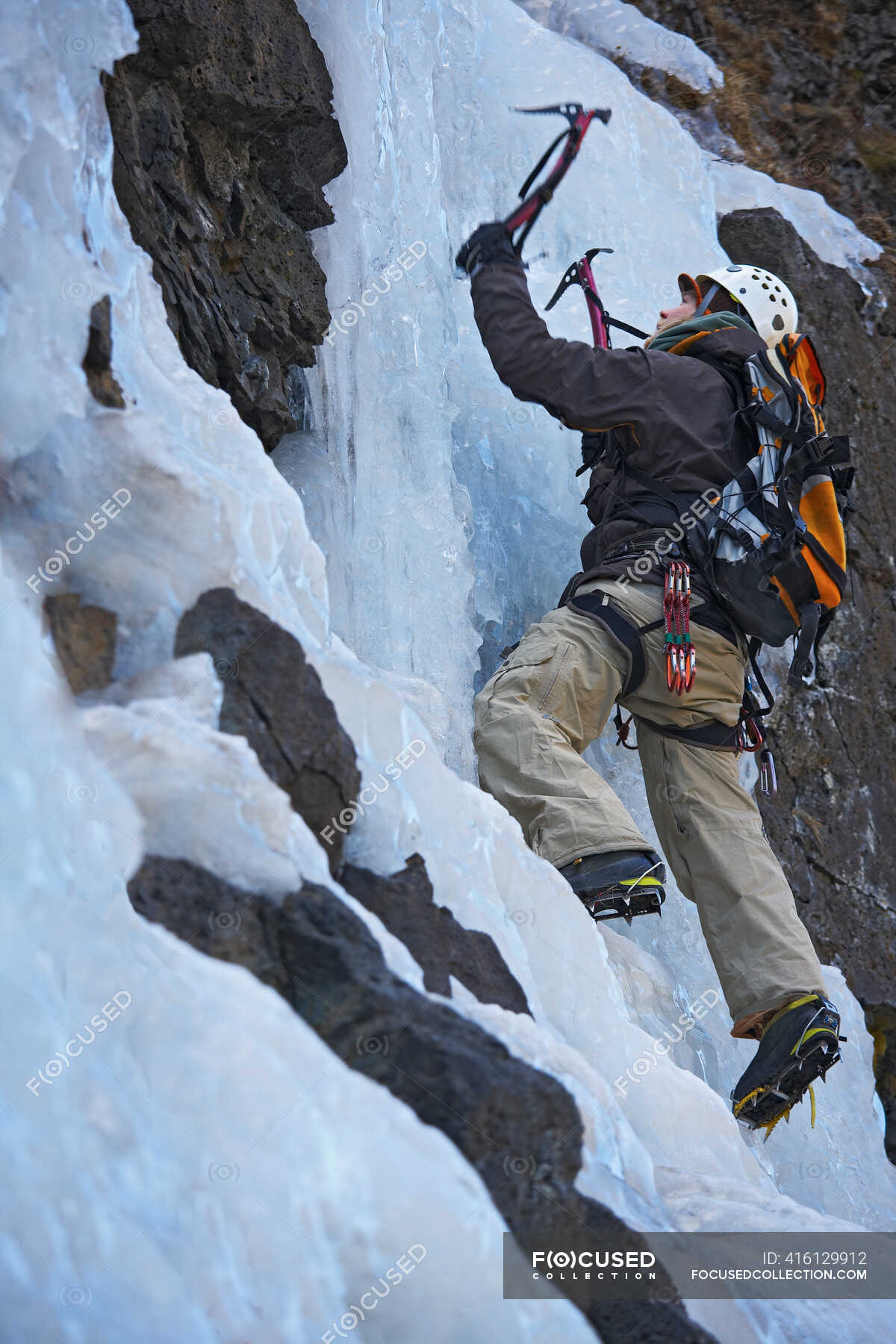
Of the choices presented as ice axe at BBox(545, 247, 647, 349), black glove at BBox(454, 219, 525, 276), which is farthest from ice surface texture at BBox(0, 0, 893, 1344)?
ice axe at BBox(545, 247, 647, 349)

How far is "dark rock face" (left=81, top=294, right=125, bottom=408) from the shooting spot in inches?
71.9

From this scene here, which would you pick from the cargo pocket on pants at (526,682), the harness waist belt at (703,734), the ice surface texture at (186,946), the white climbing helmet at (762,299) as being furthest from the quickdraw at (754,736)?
the white climbing helmet at (762,299)

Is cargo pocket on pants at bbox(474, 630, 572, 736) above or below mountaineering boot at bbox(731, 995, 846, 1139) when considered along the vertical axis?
above

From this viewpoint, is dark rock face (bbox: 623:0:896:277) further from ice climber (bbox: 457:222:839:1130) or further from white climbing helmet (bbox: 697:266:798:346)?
ice climber (bbox: 457:222:839:1130)

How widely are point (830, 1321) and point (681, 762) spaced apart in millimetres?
1702

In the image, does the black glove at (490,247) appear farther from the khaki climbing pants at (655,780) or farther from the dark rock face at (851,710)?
the dark rock face at (851,710)

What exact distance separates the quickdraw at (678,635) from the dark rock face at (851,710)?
1944 mm

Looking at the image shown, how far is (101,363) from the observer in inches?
73.0

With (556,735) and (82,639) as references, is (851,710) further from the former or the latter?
(82,639)

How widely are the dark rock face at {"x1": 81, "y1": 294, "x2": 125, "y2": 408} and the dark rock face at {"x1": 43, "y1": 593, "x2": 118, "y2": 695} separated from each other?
35 centimetres

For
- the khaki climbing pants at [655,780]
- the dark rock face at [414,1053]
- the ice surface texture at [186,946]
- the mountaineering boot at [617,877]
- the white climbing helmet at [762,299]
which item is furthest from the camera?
the white climbing helmet at [762,299]

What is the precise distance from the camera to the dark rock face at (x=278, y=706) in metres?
1.74

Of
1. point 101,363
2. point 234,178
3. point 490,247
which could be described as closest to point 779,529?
point 490,247

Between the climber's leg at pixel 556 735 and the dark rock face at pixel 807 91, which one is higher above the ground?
the dark rock face at pixel 807 91
